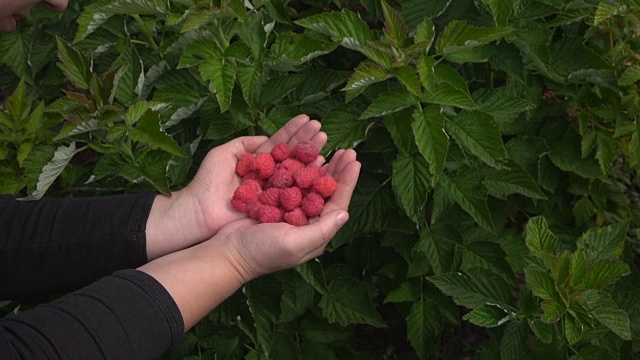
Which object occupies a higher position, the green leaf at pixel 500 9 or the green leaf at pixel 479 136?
the green leaf at pixel 500 9

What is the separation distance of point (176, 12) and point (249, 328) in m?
0.92

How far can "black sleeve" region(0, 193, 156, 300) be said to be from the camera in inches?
72.0

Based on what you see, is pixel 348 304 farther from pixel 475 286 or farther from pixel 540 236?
pixel 540 236

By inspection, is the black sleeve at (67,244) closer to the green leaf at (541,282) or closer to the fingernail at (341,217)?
the fingernail at (341,217)

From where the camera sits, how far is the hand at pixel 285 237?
1628mm

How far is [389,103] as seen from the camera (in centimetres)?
167

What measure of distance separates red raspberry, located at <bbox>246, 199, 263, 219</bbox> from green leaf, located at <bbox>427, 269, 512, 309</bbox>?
1.62 feet

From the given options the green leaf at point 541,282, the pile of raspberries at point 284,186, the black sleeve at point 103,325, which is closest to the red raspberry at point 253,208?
the pile of raspberries at point 284,186

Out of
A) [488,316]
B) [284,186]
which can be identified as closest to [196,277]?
[284,186]

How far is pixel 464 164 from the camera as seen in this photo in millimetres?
1875

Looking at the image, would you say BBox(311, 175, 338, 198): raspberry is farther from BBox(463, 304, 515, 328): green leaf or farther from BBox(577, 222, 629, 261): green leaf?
BBox(577, 222, 629, 261): green leaf

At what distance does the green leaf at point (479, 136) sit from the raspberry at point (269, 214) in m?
0.50

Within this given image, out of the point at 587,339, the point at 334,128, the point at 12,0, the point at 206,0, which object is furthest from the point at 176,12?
the point at 587,339

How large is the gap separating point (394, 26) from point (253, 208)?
1.97 feet
